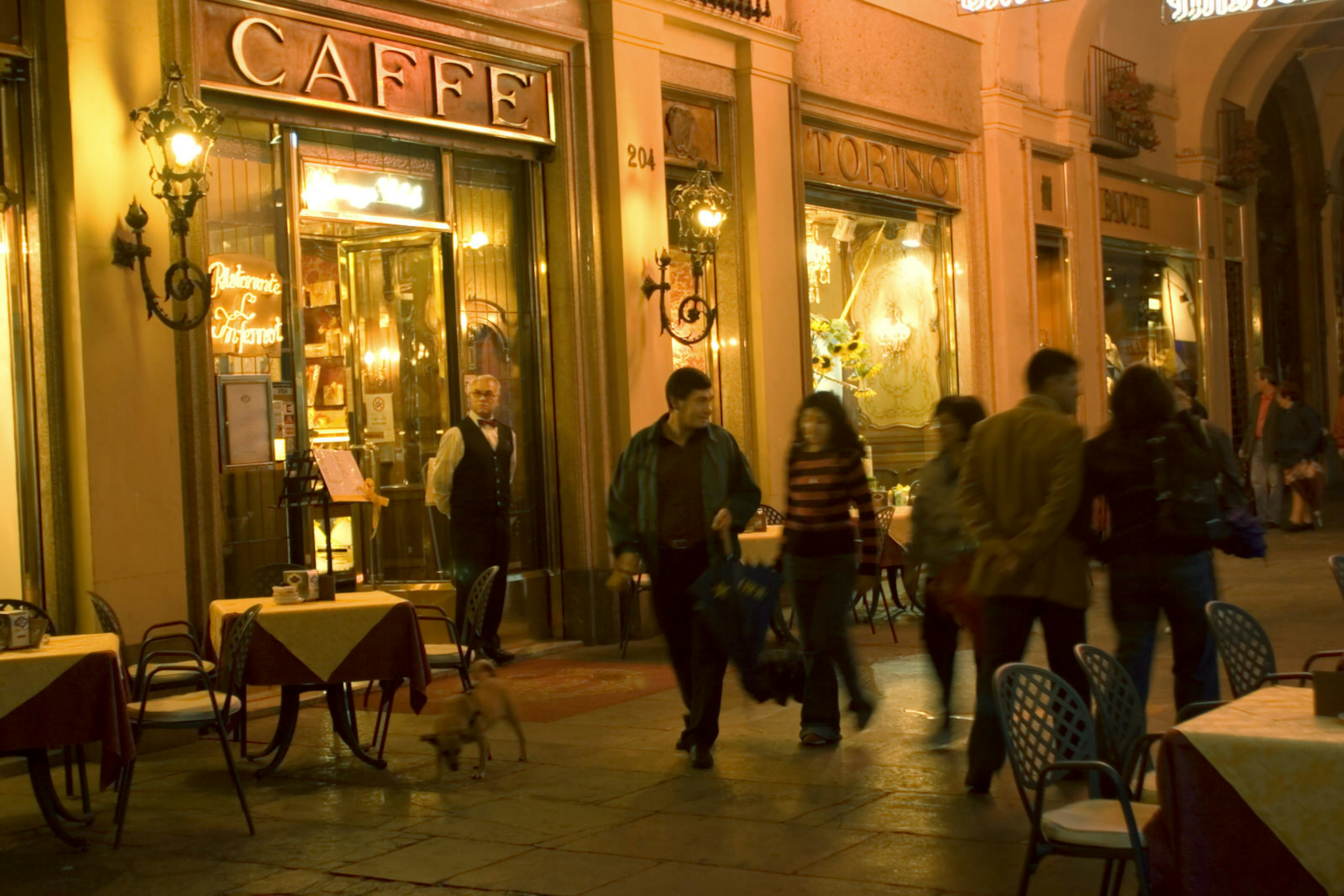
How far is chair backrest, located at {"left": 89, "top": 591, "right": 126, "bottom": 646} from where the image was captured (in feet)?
25.0

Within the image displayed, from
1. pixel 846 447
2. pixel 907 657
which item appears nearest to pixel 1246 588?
pixel 907 657

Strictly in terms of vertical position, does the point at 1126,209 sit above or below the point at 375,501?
above

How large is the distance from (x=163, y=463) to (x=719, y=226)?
5.85 m

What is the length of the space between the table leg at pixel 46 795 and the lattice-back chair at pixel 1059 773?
150 inches

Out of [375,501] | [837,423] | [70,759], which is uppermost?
[837,423]

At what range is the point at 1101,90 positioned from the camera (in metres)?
20.5

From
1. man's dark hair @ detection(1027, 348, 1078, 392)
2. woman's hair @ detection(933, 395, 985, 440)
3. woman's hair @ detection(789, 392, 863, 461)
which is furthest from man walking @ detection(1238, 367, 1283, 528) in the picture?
man's dark hair @ detection(1027, 348, 1078, 392)

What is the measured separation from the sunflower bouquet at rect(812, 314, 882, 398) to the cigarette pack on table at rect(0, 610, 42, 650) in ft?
30.6

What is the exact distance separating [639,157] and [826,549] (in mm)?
5588

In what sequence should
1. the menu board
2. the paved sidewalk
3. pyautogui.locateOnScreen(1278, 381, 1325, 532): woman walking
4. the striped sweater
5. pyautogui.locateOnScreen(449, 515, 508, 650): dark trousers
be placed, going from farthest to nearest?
pyautogui.locateOnScreen(1278, 381, 1325, 532): woman walking → pyautogui.locateOnScreen(449, 515, 508, 650): dark trousers → the menu board → the striped sweater → the paved sidewalk

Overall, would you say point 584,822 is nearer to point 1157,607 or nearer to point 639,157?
point 1157,607

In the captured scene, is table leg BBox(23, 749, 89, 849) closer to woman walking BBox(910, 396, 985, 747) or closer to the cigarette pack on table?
→ the cigarette pack on table

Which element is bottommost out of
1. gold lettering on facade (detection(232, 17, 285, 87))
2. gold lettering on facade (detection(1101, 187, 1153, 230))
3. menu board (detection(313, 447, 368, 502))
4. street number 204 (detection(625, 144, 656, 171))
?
menu board (detection(313, 447, 368, 502))

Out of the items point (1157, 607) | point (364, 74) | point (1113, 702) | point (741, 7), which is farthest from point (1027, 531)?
point (741, 7)
